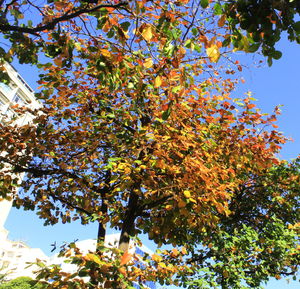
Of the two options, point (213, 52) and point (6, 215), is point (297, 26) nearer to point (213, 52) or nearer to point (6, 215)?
point (213, 52)

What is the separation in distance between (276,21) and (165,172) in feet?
9.75

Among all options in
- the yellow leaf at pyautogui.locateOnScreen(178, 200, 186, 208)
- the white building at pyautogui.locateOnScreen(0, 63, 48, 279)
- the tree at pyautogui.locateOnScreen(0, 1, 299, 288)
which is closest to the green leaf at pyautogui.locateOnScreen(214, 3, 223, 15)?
the tree at pyautogui.locateOnScreen(0, 1, 299, 288)

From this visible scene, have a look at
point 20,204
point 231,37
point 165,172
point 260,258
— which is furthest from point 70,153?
point 260,258

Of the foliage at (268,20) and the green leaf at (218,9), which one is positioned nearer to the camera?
the foliage at (268,20)

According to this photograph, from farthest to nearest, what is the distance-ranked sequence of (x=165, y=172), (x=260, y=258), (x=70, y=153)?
(x=260, y=258) < (x=70, y=153) < (x=165, y=172)

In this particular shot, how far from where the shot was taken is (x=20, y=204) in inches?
260

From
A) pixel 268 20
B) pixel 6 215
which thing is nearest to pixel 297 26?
pixel 268 20

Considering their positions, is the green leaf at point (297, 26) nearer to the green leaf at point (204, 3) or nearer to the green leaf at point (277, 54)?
the green leaf at point (277, 54)

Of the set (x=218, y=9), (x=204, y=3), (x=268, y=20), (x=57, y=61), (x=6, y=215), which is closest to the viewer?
(x=268, y=20)

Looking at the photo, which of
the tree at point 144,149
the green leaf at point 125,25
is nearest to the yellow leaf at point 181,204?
the tree at point 144,149

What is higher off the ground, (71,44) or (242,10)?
(71,44)

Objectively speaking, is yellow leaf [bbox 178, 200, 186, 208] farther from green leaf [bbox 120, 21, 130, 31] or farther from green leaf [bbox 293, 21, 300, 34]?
green leaf [bbox 293, 21, 300, 34]

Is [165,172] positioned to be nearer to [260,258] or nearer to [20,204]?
[20,204]

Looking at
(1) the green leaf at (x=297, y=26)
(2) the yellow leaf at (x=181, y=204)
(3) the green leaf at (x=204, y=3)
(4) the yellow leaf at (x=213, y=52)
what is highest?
(3) the green leaf at (x=204, y=3)
